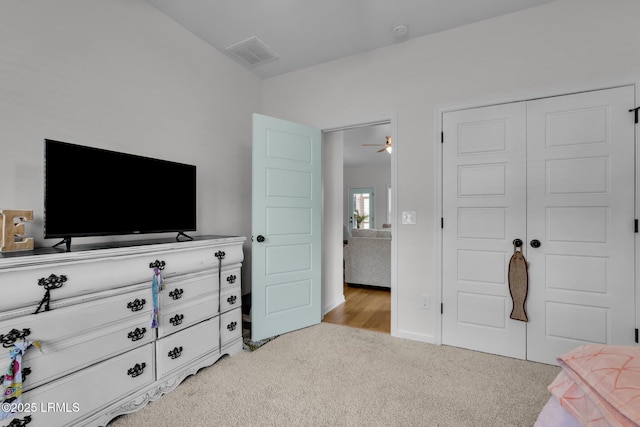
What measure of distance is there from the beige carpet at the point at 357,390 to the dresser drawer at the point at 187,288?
22.2 inches

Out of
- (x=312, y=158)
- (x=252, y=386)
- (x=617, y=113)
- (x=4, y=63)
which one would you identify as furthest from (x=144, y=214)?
(x=617, y=113)

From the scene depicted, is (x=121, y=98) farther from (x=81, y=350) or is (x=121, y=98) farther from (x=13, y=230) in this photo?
(x=81, y=350)

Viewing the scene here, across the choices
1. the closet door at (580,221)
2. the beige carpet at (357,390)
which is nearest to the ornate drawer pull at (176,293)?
the beige carpet at (357,390)

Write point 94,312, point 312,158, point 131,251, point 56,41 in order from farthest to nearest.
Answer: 1. point 312,158
2. point 56,41
3. point 131,251
4. point 94,312

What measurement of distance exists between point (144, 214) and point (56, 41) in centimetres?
116

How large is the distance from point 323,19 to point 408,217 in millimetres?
1882

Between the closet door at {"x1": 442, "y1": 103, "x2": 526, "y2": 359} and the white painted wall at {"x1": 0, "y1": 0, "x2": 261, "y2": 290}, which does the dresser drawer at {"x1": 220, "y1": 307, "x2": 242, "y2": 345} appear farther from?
the closet door at {"x1": 442, "y1": 103, "x2": 526, "y2": 359}

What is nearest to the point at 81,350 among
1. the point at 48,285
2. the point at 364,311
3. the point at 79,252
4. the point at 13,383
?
the point at 13,383

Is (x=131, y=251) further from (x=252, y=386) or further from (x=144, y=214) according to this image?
(x=252, y=386)

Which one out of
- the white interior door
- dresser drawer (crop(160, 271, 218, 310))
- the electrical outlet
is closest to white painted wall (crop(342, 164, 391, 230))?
the white interior door

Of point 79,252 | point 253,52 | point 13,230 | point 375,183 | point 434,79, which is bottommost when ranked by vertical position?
point 79,252

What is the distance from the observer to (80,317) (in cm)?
147

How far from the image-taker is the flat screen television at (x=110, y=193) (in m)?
1.55

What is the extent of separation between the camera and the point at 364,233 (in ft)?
15.0
